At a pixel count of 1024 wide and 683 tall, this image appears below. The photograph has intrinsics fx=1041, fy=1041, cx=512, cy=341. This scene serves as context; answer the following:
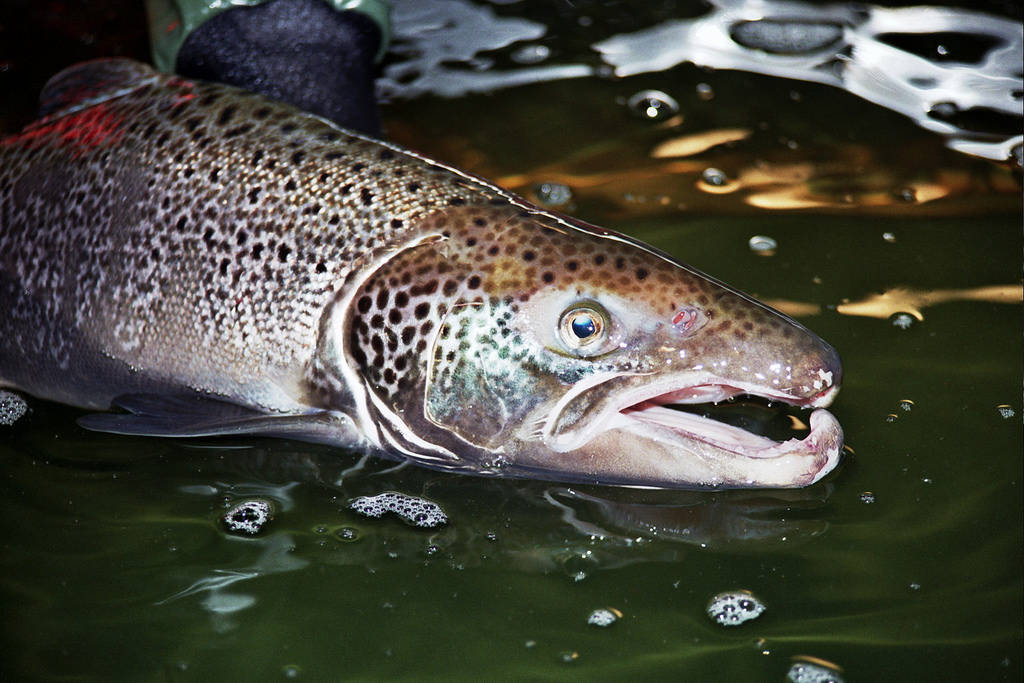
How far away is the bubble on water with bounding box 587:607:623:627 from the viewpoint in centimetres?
243

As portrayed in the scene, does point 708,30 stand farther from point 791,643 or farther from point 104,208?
point 791,643

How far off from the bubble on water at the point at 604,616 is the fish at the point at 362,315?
363mm

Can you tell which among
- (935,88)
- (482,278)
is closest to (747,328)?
(482,278)

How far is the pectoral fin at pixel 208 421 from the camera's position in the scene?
2754 millimetres

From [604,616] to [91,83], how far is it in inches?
93.4

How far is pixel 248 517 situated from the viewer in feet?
8.81

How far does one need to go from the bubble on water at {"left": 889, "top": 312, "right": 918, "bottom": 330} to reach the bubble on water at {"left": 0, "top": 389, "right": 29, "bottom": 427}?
2721mm

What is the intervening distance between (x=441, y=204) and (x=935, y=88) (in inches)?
108

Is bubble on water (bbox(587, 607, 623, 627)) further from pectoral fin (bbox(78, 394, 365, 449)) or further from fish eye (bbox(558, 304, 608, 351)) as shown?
pectoral fin (bbox(78, 394, 365, 449))

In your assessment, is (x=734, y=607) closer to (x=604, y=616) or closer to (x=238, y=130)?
(x=604, y=616)

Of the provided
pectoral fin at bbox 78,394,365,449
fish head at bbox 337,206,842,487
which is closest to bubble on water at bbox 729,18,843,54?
fish head at bbox 337,206,842,487

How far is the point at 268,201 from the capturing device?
289 cm

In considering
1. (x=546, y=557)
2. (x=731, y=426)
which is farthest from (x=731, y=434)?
(x=546, y=557)

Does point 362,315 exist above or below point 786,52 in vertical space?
above
